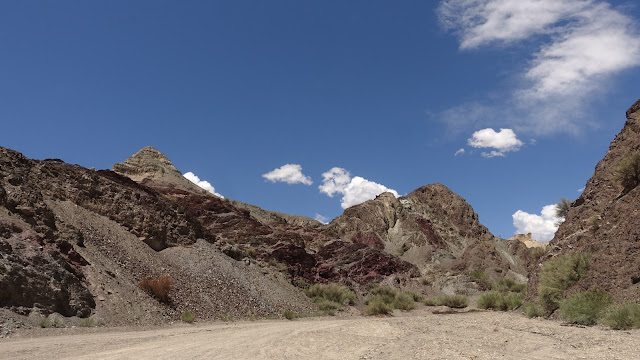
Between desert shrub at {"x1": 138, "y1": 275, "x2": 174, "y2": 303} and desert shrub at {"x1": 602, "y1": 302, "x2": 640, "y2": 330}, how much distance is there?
17.7 meters

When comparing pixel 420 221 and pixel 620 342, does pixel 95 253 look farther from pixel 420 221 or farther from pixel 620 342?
pixel 420 221

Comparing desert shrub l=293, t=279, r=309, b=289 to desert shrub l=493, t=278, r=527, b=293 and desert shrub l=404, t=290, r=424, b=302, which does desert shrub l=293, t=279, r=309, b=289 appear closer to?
desert shrub l=404, t=290, r=424, b=302

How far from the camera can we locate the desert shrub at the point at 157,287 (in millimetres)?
20484

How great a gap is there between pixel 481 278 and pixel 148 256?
36.4m

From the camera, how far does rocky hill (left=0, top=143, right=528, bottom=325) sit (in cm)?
1675

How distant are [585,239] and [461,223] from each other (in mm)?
59176

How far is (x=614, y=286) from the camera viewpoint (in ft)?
45.8

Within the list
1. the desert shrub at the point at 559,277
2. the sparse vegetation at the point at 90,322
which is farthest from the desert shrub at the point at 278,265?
the desert shrub at the point at 559,277

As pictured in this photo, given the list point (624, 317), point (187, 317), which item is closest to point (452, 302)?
point (187, 317)

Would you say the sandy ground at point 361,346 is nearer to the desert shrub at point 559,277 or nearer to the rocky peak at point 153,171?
the desert shrub at point 559,277

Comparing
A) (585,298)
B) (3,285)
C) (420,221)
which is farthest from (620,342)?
(420,221)

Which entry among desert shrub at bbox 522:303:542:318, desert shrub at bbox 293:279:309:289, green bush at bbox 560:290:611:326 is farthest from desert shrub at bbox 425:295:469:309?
green bush at bbox 560:290:611:326

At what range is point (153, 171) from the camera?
54562 mm

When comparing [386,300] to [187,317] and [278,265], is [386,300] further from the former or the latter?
[187,317]
